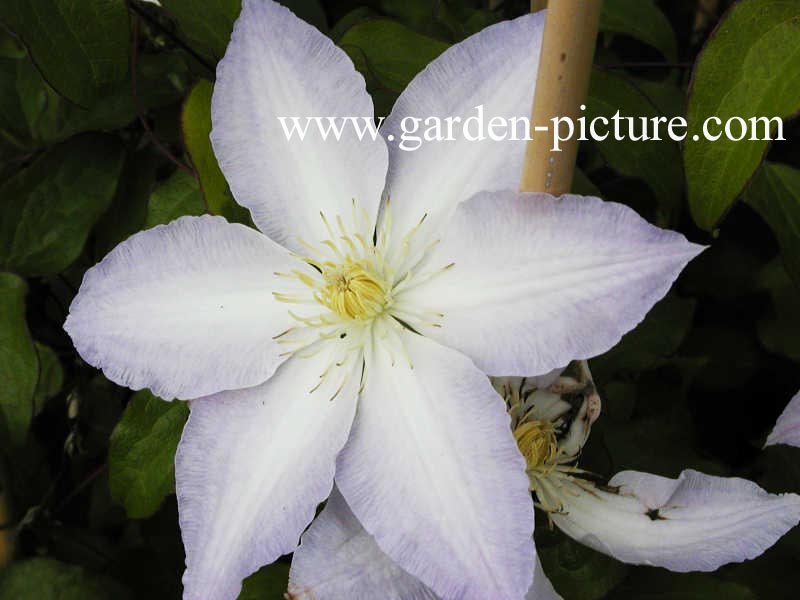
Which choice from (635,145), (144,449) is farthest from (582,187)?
(144,449)

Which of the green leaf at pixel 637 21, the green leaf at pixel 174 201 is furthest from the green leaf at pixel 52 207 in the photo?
the green leaf at pixel 637 21

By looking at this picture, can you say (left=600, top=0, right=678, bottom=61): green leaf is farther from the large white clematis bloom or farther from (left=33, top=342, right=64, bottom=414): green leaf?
(left=33, top=342, right=64, bottom=414): green leaf

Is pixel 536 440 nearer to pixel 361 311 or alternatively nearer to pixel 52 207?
pixel 361 311

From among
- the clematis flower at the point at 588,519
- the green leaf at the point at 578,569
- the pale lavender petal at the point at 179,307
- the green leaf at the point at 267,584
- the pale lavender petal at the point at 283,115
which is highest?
the pale lavender petal at the point at 283,115

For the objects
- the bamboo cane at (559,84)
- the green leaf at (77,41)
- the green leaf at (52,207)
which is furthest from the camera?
the green leaf at (52,207)

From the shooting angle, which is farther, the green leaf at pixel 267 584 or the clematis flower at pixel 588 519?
the green leaf at pixel 267 584

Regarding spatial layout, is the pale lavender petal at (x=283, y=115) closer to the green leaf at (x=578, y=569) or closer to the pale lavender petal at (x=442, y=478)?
the pale lavender petal at (x=442, y=478)
